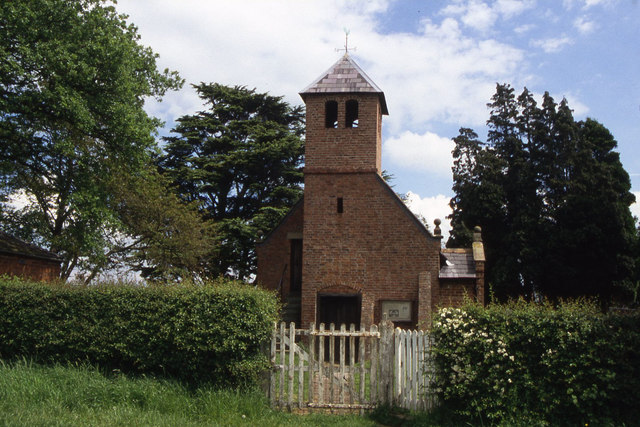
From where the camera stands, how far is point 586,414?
27.5 feet

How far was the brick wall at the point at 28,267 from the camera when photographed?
69.2 ft

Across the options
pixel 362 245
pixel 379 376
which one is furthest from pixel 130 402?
pixel 362 245

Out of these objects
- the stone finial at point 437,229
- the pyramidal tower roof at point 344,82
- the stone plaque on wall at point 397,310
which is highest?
the pyramidal tower roof at point 344,82

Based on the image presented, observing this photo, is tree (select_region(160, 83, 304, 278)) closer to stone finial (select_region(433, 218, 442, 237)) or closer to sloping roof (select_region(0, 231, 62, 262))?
sloping roof (select_region(0, 231, 62, 262))

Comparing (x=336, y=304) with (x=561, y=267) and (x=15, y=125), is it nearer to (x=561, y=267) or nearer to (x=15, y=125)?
(x=15, y=125)

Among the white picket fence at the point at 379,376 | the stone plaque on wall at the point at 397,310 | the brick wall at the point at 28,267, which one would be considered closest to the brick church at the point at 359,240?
the stone plaque on wall at the point at 397,310

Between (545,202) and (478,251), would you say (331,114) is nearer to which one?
(478,251)

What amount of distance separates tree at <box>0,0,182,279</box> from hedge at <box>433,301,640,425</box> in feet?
46.1

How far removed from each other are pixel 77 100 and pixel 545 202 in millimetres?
25654

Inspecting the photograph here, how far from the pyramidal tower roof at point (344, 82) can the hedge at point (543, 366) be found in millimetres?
12225

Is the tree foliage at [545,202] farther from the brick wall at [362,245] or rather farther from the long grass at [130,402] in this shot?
the long grass at [130,402]

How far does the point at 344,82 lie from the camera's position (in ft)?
65.8

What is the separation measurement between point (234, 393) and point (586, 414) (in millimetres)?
5640

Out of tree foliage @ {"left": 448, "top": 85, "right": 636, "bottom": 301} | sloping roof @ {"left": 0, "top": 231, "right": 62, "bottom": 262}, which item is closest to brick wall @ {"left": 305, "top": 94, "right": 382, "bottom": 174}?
sloping roof @ {"left": 0, "top": 231, "right": 62, "bottom": 262}
